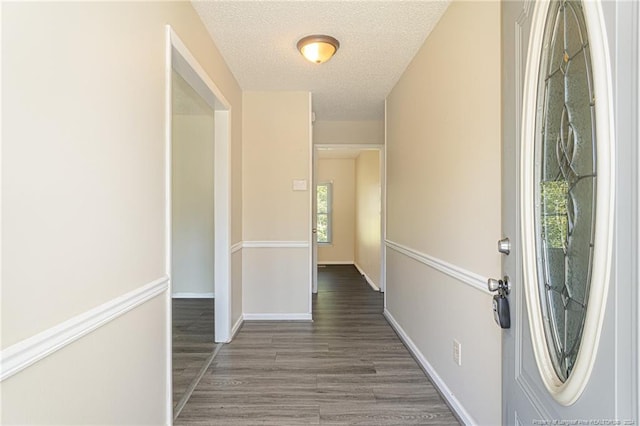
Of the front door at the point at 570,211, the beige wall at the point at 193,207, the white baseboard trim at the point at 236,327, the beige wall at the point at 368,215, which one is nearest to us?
the front door at the point at 570,211

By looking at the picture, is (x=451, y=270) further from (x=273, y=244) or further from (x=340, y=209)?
(x=340, y=209)

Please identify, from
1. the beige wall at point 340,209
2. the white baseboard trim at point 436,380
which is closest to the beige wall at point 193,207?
the white baseboard trim at point 436,380

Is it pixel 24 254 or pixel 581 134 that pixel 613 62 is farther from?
pixel 24 254

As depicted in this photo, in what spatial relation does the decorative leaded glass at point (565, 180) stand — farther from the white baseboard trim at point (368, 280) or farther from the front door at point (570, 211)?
the white baseboard trim at point (368, 280)

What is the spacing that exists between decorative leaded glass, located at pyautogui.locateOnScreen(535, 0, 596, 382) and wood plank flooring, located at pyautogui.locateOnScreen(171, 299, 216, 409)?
2122mm

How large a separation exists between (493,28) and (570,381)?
1.47m

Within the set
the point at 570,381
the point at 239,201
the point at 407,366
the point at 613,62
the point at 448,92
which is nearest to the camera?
the point at 613,62

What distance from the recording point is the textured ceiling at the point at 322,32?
2091 millimetres

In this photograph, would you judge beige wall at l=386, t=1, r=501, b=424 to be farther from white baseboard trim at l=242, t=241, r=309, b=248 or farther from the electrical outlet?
white baseboard trim at l=242, t=241, r=309, b=248

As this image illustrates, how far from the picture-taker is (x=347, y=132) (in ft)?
15.7

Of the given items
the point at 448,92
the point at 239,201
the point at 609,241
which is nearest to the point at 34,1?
the point at 609,241

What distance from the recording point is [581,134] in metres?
0.75

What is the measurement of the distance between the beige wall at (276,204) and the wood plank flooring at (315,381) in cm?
35

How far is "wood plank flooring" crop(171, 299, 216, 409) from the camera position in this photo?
2.44 meters
